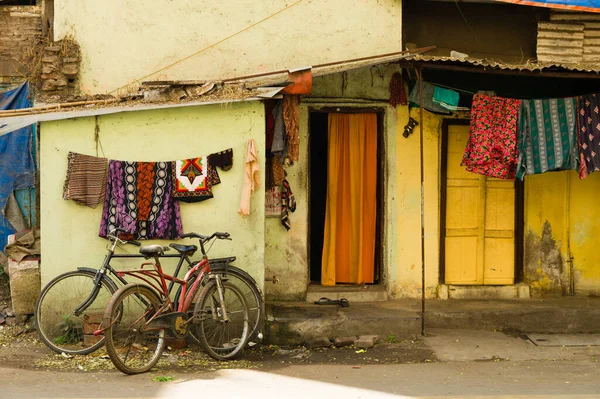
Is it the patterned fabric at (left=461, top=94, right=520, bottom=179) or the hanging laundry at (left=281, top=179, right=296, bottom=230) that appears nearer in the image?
the patterned fabric at (left=461, top=94, right=520, bottom=179)

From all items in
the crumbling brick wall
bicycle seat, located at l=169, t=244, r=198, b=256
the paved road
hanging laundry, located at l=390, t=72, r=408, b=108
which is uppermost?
the crumbling brick wall

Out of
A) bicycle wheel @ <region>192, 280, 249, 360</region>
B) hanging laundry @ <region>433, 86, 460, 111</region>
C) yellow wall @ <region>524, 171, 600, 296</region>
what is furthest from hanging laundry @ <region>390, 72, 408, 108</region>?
bicycle wheel @ <region>192, 280, 249, 360</region>

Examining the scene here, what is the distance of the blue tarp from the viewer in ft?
34.1

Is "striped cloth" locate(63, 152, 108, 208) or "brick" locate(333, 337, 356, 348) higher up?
"striped cloth" locate(63, 152, 108, 208)

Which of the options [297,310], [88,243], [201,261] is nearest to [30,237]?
[88,243]

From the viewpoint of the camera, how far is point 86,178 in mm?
9102

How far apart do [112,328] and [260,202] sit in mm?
2480

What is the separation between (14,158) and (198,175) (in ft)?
9.00

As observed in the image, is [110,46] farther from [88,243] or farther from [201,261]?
[201,261]

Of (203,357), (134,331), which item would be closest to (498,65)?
(203,357)

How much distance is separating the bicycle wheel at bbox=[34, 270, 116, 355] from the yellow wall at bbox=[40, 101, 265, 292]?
25 cm

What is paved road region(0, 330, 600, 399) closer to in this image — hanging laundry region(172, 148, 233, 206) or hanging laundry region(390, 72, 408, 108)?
hanging laundry region(172, 148, 233, 206)

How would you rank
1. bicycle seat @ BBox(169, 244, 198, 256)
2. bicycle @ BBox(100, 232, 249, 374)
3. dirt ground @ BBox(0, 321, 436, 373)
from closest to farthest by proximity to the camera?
1. bicycle @ BBox(100, 232, 249, 374)
2. dirt ground @ BBox(0, 321, 436, 373)
3. bicycle seat @ BBox(169, 244, 198, 256)

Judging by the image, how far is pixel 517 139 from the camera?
10023 mm
